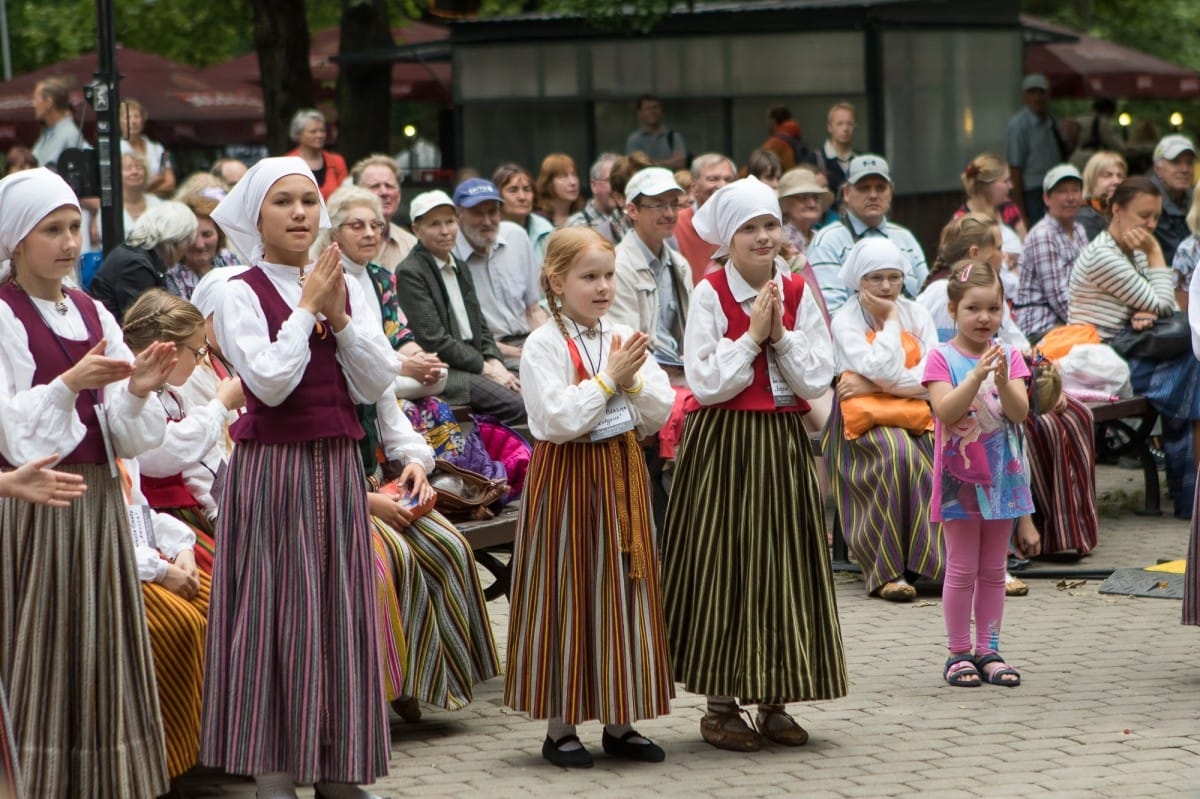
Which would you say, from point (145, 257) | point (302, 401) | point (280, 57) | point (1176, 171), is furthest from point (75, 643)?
point (280, 57)

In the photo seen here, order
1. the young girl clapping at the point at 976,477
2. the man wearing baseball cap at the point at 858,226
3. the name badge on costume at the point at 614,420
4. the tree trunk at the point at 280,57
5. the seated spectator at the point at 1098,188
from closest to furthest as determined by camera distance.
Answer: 1. the name badge on costume at the point at 614,420
2. the young girl clapping at the point at 976,477
3. the man wearing baseball cap at the point at 858,226
4. the seated spectator at the point at 1098,188
5. the tree trunk at the point at 280,57

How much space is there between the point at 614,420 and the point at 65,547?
1.75 metres

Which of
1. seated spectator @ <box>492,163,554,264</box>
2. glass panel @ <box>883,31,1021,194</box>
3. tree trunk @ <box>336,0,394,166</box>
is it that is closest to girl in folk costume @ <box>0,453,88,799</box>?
seated spectator @ <box>492,163,554,264</box>

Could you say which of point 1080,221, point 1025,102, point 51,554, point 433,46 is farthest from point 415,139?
point 51,554

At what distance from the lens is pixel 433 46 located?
57.5 feet

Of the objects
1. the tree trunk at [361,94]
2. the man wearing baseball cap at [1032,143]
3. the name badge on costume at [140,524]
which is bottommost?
the name badge on costume at [140,524]

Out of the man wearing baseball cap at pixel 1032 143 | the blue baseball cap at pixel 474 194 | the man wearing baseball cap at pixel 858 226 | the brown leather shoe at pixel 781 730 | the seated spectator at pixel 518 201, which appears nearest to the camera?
the brown leather shoe at pixel 781 730

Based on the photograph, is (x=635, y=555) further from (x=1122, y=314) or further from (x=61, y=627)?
(x=1122, y=314)

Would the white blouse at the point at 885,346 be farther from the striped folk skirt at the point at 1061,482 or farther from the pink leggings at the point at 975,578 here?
the pink leggings at the point at 975,578

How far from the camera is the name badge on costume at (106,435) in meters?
5.12

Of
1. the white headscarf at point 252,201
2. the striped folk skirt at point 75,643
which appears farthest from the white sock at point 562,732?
the white headscarf at point 252,201

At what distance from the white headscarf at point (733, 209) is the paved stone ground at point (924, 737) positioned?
1.75m

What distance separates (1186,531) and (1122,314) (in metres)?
1.35

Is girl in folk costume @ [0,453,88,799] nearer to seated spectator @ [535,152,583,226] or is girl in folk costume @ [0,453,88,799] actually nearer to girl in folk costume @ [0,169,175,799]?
girl in folk costume @ [0,169,175,799]
